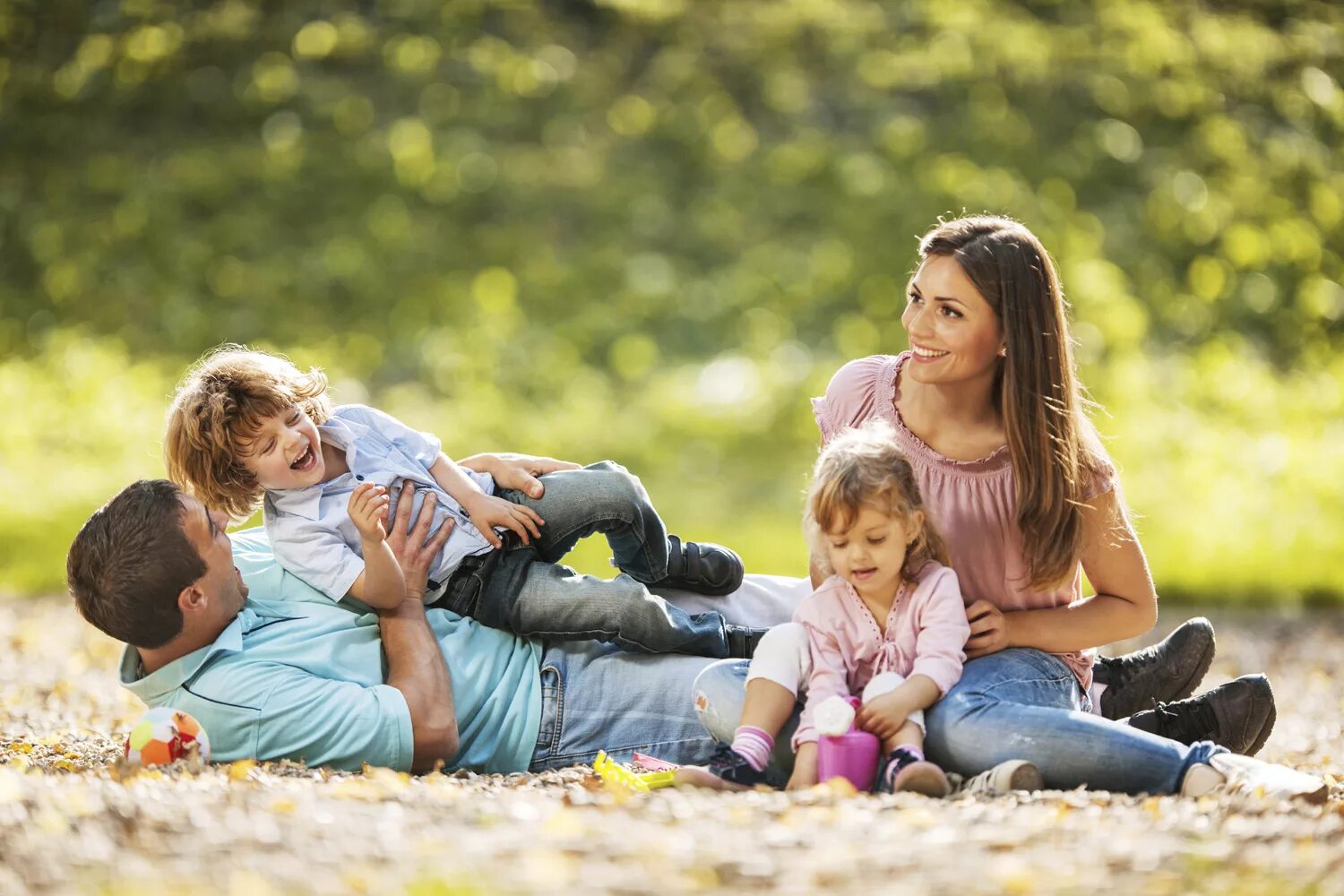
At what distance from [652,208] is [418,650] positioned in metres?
10.4

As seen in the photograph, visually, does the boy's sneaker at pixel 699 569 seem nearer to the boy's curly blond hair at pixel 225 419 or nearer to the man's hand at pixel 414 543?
the man's hand at pixel 414 543

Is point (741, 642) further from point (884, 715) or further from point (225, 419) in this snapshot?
point (225, 419)

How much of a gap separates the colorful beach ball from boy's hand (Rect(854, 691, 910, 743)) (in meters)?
1.79

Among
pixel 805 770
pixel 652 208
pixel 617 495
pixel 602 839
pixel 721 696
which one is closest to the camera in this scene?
pixel 602 839

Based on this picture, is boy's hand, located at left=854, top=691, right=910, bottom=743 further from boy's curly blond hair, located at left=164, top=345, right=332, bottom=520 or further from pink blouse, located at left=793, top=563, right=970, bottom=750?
boy's curly blond hair, located at left=164, top=345, right=332, bottom=520

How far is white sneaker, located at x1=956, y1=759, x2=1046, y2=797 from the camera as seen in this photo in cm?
359

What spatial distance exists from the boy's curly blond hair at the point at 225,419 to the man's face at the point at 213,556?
0.34 feet

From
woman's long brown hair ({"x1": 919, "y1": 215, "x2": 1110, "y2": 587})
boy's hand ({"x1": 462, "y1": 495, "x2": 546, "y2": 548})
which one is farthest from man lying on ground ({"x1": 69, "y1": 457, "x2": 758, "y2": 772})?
woman's long brown hair ({"x1": 919, "y1": 215, "x2": 1110, "y2": 587})

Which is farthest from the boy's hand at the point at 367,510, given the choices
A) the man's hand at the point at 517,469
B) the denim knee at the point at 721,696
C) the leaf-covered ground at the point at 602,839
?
the denim knee at the point at 721,696

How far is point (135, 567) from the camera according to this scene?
3.89 m

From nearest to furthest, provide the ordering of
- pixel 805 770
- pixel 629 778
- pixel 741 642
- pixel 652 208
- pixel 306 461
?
pixel 805 770
pixel 629 778
pixel 306 461
pixel 741 642
pixel 652 208

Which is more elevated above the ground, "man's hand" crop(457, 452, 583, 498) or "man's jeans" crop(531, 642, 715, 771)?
"man's hand" crop(457, 452, 583, 498)

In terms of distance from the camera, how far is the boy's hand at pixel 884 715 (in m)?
3.71

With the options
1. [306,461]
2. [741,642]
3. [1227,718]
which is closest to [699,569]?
[741,642]
